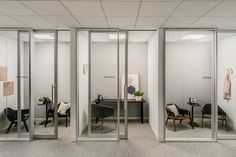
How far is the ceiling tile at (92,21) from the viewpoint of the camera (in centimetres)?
372

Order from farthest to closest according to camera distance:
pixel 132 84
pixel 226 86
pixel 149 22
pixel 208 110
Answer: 1. pixel 132 84
2. pixel 226 86
3. pixel 208 110
4. pixel 149 22

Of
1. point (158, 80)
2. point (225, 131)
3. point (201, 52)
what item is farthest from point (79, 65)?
point (225, 131)

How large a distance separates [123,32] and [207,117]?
318cm

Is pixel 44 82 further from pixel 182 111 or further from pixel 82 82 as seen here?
pixel 182 111

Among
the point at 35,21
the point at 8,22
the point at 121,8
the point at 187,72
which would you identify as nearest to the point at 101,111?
the point at 187,72

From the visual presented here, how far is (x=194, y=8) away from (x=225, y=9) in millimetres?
552

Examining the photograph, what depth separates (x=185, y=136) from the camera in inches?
187

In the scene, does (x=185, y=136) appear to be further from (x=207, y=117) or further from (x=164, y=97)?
(x=164, y=97)

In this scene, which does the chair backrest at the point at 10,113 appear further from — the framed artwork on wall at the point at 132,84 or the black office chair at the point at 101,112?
the framed artwork on wall at the point at 132,84

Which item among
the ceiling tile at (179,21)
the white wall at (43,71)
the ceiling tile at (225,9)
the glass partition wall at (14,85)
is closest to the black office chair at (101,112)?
the white wall at (43,71)

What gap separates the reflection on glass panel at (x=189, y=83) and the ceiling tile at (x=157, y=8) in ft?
4.61

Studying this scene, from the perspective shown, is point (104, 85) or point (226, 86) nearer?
point (104, 85)

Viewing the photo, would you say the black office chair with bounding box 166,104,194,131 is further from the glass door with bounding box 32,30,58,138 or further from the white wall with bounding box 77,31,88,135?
the glass door with bounding box 32,30,58,138

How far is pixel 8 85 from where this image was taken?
16.3 feet
